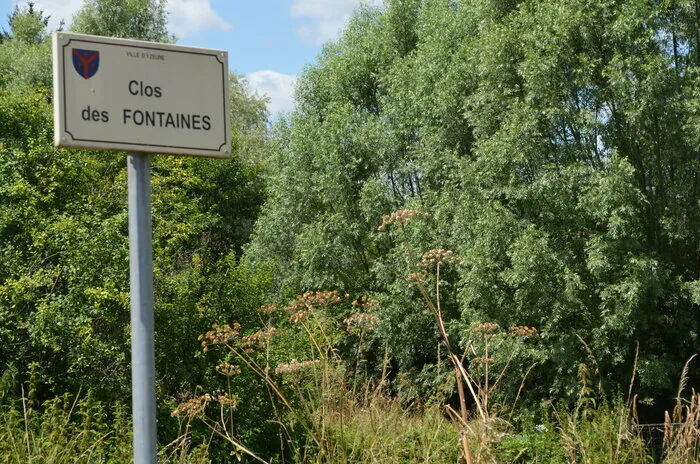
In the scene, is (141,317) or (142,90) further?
(142,90)

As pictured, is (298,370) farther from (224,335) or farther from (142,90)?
(142,90)

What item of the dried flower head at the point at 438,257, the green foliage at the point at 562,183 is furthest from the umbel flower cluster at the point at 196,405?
the green foliage at the point at 562,183

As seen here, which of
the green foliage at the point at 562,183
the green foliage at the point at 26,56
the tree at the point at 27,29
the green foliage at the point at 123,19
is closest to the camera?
the green foliage at the point at 562,183

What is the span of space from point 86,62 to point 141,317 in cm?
56

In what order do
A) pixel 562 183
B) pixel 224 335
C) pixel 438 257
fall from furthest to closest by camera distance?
1. pixel 562 183
2. pixel 224 335
3. pixel 438 257

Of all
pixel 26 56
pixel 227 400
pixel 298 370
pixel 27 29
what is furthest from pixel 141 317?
pixel 27 29

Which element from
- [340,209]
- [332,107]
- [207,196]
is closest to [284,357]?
[340,209]

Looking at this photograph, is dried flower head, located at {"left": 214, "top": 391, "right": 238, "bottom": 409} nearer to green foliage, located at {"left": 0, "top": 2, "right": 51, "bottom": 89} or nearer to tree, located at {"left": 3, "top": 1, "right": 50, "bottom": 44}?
green foliage, located at {"left": 0, "top": 2, "right": 51, "bottom": 89}

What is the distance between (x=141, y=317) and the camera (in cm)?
180

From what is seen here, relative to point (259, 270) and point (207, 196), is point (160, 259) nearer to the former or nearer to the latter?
point (259, 270)

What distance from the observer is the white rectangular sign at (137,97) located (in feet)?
6.04

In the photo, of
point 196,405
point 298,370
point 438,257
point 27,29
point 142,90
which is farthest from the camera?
point 27,29

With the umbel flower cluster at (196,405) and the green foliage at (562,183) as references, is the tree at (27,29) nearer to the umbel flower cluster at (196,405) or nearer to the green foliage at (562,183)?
the green foliage at (562,183)

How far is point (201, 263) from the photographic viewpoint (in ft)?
44.5
